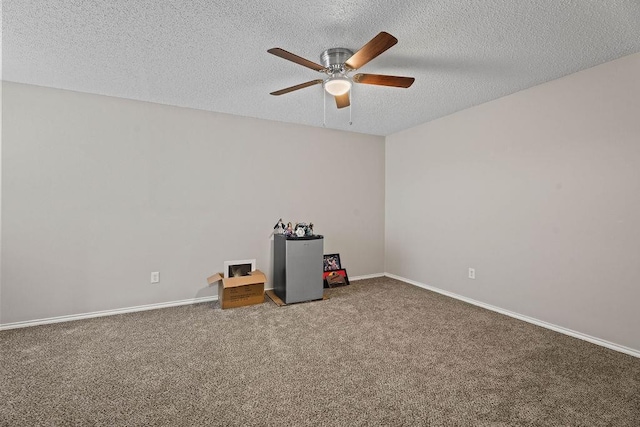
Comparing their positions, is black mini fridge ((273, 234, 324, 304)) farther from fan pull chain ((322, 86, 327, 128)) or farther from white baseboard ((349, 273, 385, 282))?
fan pull chain ((322, 86, 327, 128))

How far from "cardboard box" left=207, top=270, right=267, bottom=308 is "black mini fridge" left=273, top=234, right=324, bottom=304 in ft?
0.96

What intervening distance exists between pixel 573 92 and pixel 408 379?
2864 millimetres

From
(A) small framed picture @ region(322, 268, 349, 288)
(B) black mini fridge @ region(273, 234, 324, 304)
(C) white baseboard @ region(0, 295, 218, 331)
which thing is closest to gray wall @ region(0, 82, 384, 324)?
(C) white baseboard @ region(0, 295, 218, 331)

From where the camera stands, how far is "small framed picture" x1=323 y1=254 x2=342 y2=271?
4320mm

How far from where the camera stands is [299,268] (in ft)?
11.6

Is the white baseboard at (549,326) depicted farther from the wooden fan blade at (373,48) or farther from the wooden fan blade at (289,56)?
the wooden fan blade at (289,56)

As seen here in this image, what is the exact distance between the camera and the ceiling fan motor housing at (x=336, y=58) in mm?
2195

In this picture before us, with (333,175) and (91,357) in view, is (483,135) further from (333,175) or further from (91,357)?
(91,357)

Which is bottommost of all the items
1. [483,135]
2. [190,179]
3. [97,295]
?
[97,295]

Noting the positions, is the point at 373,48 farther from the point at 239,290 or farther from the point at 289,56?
the point at 239,290

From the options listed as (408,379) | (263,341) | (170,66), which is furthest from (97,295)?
(408,379)

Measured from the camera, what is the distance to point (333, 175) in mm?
4441

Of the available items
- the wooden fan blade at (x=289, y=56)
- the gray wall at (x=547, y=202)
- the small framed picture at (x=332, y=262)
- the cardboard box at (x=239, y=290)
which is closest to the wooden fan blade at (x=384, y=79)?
the wooden fan blade at (x=289, y=56)

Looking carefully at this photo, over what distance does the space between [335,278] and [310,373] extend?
2.31m
